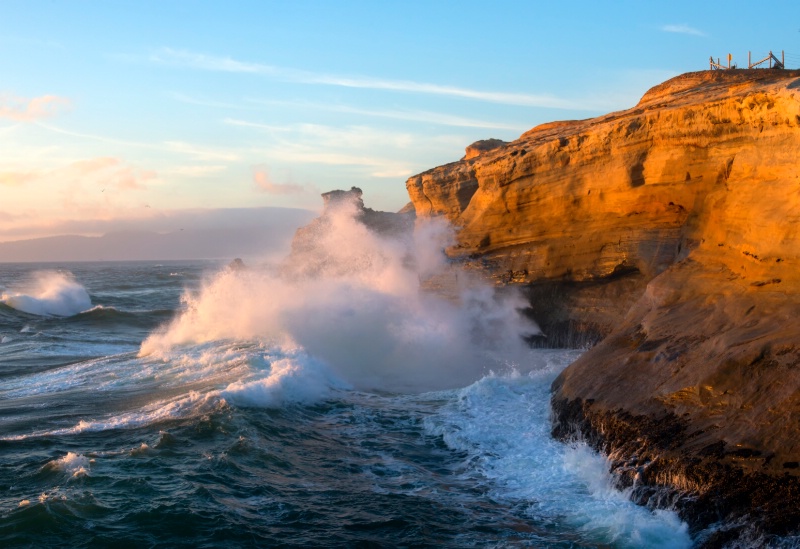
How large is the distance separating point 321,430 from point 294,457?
1.41m

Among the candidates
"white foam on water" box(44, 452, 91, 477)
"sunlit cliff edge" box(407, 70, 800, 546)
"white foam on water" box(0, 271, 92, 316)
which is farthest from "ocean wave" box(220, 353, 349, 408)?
"white foam on water" box(0, 271, 92, 316)

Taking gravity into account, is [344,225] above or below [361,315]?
above

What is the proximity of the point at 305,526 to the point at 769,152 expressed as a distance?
7889 mm

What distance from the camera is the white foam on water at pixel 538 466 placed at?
6.59 m

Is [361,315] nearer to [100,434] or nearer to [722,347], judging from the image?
[100,434]

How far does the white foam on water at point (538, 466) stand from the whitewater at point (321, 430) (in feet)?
0.09

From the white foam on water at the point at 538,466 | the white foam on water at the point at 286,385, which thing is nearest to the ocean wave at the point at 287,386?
the white foam on water at the point at 286,385

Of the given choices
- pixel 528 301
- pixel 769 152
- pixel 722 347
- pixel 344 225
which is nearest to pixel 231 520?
pixel 722 347

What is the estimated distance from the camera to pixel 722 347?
8234 mm

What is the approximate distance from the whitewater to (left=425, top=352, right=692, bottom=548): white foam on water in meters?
0.03

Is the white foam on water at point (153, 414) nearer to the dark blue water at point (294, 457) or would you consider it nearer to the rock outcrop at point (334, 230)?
the dark blue water at point (294, 457)

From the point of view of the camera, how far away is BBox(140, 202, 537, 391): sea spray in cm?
1582

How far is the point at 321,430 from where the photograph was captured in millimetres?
10750

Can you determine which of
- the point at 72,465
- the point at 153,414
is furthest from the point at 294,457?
the point at 153,414
